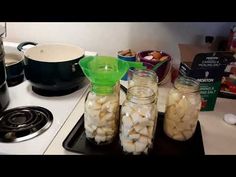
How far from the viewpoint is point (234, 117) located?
34.2 inches

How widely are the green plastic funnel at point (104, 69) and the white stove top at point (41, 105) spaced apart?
0.19 metres

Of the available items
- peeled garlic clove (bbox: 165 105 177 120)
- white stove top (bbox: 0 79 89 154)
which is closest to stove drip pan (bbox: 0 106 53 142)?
white stove top (bbox: 0 79 89 154)

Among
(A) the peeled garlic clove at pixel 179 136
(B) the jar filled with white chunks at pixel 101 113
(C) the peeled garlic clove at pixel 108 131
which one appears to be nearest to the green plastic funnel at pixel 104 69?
(B) the jar filled with white chunks at pixel 101 113

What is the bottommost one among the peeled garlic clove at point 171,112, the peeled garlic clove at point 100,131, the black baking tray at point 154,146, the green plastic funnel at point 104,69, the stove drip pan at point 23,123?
the black baking tray at point 154,146

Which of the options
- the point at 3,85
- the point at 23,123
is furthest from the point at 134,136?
the point at 3,85

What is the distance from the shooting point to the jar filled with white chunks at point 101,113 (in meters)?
0.69

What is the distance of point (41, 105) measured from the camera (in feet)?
2.96

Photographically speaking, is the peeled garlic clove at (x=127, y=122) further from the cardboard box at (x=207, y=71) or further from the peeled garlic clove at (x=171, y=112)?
the cardboard box at (x=207, y=71)

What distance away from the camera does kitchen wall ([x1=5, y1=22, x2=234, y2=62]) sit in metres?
1.13

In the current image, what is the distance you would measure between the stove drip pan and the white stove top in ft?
0.05

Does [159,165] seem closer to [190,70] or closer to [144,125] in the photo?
[144,125]

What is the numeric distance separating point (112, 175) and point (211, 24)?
0.76m

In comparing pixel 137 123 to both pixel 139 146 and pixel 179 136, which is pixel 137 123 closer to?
pixel 139 146
